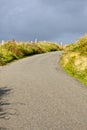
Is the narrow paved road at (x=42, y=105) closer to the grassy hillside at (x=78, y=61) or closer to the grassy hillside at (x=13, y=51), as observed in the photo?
the grassy hillside at (x=78, y=61)

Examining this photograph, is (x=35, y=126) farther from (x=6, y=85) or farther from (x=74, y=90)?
(x=6, y=85)

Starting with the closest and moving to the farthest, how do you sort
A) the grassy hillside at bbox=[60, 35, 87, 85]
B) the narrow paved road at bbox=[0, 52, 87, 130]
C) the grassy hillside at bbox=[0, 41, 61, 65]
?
the narrow paved road at bbox=[0, 52, 87, 130] → the grassy hillside at bbox=[60, 35, 87, 85] → the grassy hillside at bbox=[0, 41, 61, 65]

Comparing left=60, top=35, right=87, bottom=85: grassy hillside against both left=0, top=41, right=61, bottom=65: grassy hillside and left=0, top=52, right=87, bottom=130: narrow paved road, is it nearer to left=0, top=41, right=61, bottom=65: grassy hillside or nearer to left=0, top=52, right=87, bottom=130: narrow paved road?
left=0, top=52, right=87, bottom=130: narrow paved road

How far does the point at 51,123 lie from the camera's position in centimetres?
1023

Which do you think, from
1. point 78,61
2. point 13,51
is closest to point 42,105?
point 78,61

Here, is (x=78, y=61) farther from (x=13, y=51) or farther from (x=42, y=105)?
(x=13, y=51)

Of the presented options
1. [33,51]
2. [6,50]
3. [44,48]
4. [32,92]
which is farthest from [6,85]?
[44,48]

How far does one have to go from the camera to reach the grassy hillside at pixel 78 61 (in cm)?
2409

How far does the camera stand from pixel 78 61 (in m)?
26.1

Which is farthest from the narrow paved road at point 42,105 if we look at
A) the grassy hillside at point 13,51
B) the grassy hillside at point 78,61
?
the grassy hillside at point 13,51

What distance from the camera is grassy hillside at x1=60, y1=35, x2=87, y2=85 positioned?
24094 millimetres

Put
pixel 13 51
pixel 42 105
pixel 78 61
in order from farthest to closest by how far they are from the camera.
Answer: pixel 13 51 < pixel 78 61 < pixel 42 105

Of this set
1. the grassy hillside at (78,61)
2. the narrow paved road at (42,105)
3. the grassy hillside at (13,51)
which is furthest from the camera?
the grassy hillside at (13,51)

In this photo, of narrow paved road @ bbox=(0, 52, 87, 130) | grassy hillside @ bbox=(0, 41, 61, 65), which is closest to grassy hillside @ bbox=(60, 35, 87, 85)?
narrow paved road @ bbox=(0, 52, 87, 130)
